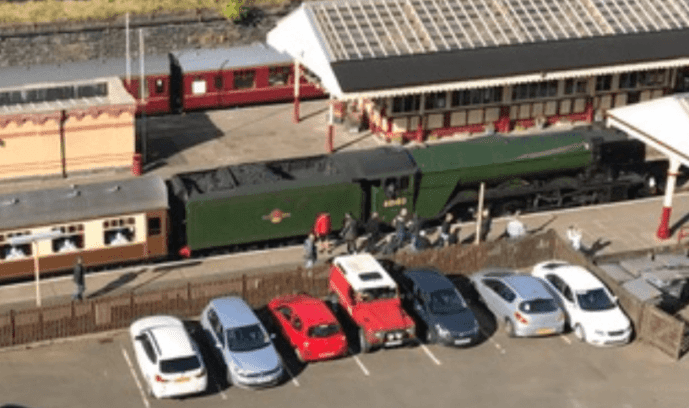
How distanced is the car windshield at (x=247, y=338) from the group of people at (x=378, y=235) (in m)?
7.29

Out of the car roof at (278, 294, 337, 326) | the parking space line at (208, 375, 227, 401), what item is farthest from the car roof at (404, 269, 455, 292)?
the parking space line at (208, 375, 227, 401)

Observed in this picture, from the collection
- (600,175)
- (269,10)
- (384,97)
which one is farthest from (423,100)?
(269,10)

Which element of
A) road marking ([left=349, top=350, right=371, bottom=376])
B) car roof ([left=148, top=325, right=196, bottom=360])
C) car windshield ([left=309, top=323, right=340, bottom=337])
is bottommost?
road marking ([left=349, top=350, right=371, bottom=376])

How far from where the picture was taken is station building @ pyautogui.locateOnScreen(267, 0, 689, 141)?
51.9 m

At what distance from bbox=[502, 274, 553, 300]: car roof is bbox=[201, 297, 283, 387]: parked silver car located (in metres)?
9.00

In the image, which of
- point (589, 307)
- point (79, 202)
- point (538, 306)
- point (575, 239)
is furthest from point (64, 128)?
point (589, 307)

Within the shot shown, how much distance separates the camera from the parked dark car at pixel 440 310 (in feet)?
126

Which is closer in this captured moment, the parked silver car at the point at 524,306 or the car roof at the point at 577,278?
the parked silver car at the point at 524,306

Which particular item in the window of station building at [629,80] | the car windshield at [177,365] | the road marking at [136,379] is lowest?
the road marking at [136,379]

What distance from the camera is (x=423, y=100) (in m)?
54.0

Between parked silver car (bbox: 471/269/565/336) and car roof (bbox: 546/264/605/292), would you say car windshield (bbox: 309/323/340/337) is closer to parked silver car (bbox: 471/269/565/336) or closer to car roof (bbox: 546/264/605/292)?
parked silver car (bbox: 471/269/565/336)

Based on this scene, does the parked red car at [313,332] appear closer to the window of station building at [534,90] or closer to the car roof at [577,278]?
the car roof at [577,278]

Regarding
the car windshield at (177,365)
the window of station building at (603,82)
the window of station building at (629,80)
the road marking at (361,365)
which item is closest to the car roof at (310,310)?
the road marking at (361,365)

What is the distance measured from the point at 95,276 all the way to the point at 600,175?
21.9 metres
